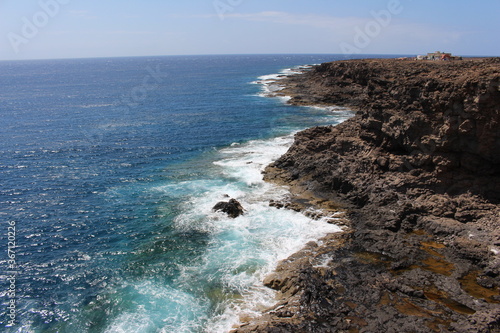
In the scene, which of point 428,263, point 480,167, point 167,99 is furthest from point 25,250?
point 167,99

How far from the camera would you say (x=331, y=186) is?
40406 mm

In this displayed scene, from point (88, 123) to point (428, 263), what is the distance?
77195 millimetres

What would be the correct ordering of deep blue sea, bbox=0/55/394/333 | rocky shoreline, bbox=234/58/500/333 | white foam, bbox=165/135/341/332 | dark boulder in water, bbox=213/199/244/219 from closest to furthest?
1. rocky shoreline, bbox=234/58/500/333
2. deep blue sea, bbox=0/55/394/333
3. white foam, bbox=165/135/341/332
4. dark boulder in water, bbox=213/199/244/219

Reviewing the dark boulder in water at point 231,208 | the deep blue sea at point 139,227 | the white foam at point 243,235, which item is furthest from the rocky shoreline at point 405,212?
the dark boulder in water at point 231,208

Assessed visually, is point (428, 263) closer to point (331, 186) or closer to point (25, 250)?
point (331, 186)

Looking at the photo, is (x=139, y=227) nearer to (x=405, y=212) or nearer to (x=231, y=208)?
(x=231, y=208)

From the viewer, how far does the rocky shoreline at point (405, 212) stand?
21.5m

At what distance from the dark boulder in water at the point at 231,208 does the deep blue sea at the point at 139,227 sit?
0.73m

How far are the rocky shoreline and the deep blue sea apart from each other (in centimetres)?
344

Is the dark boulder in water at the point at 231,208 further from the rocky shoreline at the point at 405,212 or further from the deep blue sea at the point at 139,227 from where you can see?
the rocky shoreline at the point at 405,212

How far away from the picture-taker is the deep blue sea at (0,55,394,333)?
79.3 feet

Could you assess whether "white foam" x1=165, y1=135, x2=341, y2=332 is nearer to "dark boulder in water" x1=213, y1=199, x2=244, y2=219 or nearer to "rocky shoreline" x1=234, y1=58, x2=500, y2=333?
"dark boulder in water" x1=213, y1=199, x2=244, y2=219

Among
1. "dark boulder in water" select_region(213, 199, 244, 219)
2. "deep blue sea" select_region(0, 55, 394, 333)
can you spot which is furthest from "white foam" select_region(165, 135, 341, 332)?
"dark boulder in water" select_region(213, 199, 244, 219)

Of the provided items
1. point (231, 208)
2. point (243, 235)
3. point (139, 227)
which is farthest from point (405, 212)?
point (139, 227)
